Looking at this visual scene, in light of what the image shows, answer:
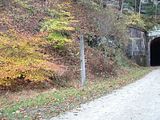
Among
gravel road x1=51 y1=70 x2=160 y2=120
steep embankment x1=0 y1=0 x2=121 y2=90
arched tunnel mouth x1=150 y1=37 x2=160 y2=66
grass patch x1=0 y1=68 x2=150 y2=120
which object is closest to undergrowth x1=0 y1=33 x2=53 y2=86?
steep embankment x1=0 y1=0 x2=121 y2=90

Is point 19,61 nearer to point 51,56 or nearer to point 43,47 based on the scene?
point 43,47

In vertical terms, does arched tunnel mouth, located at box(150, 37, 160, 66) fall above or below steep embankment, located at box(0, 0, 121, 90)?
Result: below

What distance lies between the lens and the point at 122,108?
9.47 meters

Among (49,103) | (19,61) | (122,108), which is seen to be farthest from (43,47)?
(122,108)

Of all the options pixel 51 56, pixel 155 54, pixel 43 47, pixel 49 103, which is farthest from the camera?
pixel 155 54

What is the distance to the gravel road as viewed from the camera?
8337 millimetres

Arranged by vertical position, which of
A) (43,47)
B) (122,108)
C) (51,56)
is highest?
(43,47)

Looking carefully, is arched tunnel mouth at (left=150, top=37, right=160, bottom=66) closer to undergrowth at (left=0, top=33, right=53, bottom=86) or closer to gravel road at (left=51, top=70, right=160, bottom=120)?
gravel road at (left=51, top=70, right=160, bottom=120)

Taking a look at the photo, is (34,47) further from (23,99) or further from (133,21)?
(133,21)

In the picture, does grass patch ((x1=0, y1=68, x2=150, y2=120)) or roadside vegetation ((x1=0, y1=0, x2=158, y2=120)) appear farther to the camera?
roadside vegetation ((x1=0, y1=0, x2=158, y2=120))

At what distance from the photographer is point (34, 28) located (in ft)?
53.4

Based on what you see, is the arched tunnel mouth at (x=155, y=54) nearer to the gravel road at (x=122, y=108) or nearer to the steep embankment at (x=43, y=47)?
the steep embankment at (x=43, y=47)

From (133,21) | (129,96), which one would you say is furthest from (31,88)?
(133,21)

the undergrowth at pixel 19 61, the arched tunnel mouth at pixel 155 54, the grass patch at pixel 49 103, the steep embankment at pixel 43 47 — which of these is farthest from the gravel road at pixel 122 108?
the arched tunnel mouth at pixel 155 54
